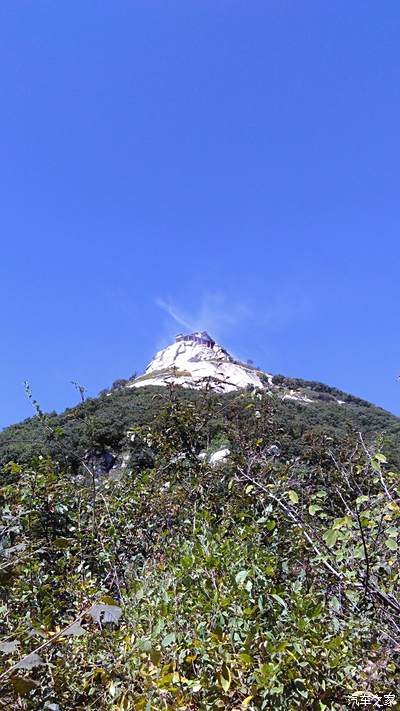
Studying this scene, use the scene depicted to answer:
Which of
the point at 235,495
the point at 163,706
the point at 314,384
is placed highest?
the point at 314,384

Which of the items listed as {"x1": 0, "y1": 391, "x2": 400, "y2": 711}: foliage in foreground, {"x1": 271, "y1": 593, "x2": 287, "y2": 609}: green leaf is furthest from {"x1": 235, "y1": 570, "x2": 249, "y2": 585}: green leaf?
{"x1": 271, "y1": 593, "x2": 287, "y2": 609}: green leaf

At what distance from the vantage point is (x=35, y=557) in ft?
10.8

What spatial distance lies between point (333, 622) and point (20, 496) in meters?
2.67

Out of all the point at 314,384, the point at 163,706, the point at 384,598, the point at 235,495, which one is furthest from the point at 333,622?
the point at 314,384

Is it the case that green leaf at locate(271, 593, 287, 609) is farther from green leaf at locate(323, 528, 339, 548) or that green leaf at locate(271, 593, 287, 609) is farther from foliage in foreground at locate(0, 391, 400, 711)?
green leaf at locate(323, 528, 339, 548)

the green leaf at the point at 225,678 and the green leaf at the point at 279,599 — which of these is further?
the green leaf at the point at 279,599

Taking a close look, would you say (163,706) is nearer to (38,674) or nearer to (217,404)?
Result: (38,674)

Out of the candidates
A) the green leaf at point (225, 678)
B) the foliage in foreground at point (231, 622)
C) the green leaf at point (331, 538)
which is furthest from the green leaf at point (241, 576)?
the green leaf at point (331, 538)

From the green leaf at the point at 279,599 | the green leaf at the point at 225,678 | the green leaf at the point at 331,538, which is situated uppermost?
the green leaf at the point at 331,538

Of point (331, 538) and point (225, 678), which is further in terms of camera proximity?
point (225, 678)

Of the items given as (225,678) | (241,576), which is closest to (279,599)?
(241,576)

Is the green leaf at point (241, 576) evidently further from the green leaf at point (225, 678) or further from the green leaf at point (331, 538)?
the green leaf at point (331, 538)

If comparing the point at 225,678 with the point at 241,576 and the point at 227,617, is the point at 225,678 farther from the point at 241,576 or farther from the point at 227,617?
the point at 241,576

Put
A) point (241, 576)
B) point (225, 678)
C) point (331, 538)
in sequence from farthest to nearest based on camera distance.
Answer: point (241, 576)
point (225, 678)
point (331, 538)
